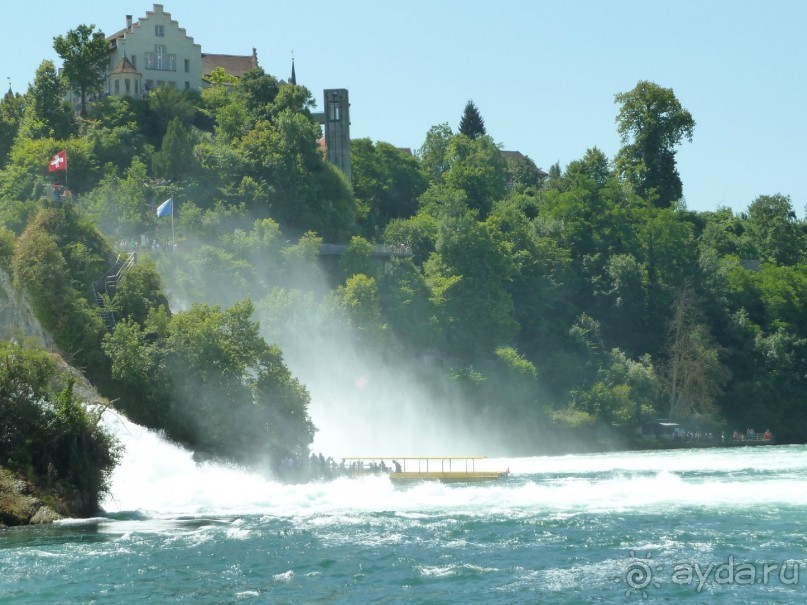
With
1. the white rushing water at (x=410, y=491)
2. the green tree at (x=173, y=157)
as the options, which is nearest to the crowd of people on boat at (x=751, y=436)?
the white rushing water at (x=410, y=491)

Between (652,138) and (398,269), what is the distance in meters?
41.6

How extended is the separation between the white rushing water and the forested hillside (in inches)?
256

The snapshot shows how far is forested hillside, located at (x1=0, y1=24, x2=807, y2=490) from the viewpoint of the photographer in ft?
241

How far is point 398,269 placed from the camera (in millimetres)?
105688

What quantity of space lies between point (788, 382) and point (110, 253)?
59.5 metres

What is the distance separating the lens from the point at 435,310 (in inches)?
4158

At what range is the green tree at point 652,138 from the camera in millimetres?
134625

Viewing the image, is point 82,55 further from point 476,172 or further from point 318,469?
point 318,469

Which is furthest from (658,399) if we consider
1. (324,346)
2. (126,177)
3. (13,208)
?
(13,208)

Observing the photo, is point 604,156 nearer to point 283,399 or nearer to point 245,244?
point 245,244

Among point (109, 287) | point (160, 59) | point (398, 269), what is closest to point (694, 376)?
point (398, 269)

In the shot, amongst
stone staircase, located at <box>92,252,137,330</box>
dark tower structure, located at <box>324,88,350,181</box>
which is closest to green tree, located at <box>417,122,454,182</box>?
dark tower structure, located at <box>324,88,350,181</box>

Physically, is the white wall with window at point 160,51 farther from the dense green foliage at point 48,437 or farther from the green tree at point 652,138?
the dense green foliage at point 48,437

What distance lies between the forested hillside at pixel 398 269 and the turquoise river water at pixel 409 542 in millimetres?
11251
